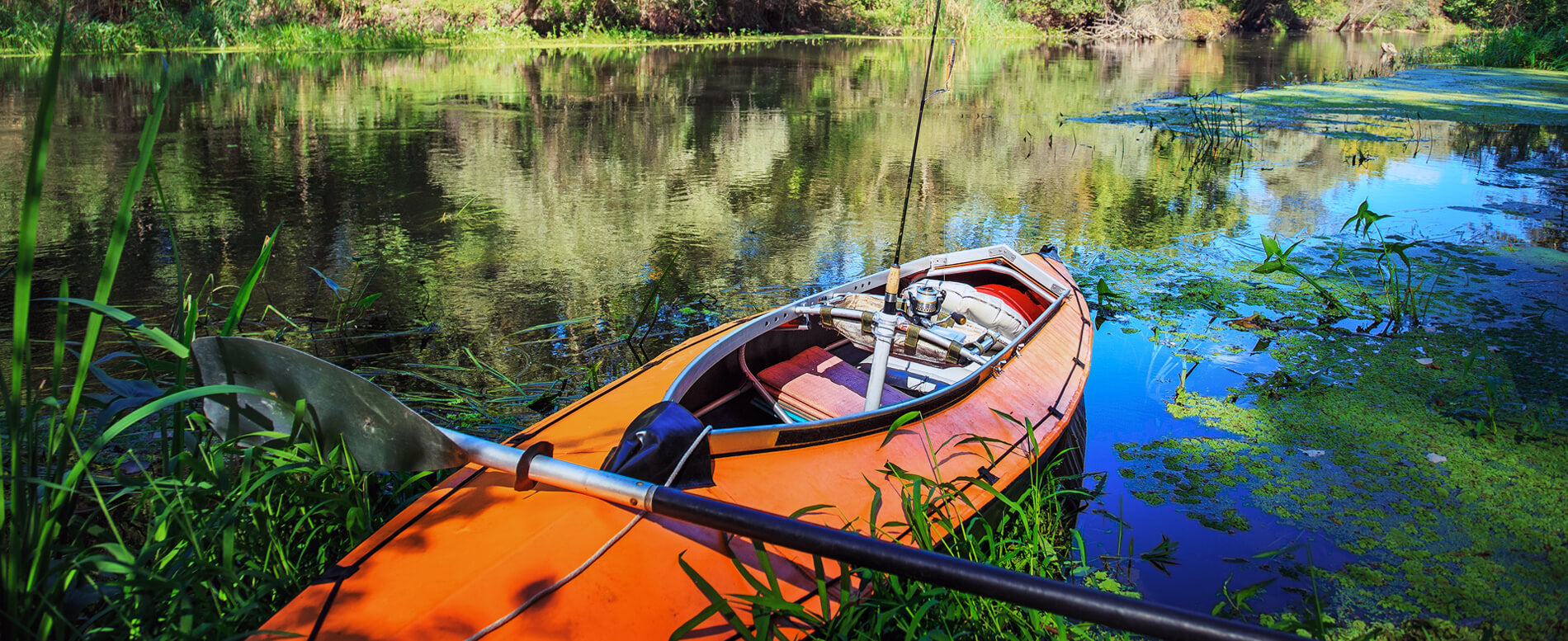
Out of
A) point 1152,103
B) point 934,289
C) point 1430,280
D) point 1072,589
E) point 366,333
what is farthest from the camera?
point 1152,103

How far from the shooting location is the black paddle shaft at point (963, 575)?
5.38 ft

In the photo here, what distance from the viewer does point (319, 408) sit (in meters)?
2.44

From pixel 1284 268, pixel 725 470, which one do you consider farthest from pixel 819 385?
pixel 1284 268

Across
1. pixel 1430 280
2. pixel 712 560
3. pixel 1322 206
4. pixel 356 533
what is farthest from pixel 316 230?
pixel 1322 206

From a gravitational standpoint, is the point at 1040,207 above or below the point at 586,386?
above

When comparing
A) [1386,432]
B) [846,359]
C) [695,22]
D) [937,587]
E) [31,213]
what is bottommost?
[937,587]

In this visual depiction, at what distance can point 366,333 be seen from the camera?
4.56 m

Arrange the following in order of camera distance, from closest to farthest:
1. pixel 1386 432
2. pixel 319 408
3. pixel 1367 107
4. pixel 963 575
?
pixel 963 575
pixel 319 408
pixel 1386 432
pixel 1367 107

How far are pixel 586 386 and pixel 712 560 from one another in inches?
77.3

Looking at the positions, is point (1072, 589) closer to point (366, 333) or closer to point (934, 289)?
point (934, 289)

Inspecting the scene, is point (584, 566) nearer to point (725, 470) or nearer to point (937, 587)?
point (725, 470)

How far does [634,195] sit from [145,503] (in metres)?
5.78

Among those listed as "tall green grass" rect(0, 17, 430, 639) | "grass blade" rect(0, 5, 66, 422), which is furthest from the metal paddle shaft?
"grass blade" rect(0, 5, 66, 422)

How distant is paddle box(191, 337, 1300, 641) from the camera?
5.49 feet
